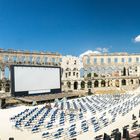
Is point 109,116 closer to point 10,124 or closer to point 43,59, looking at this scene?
point 10,124

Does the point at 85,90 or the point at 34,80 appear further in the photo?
the point at 85,90

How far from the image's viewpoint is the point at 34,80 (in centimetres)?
5969

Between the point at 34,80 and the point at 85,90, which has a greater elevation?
the point at 34,80

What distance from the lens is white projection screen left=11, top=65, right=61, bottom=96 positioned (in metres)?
55.7

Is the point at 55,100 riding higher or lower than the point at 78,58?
lower

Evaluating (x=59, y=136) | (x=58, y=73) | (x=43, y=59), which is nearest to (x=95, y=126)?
(x=59, y=136)

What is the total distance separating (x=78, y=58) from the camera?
92375 millimetres

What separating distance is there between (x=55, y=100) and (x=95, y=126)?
28.7m

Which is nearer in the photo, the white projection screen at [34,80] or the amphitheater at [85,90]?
the amphitheater at [85,90]

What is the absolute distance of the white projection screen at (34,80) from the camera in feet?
183

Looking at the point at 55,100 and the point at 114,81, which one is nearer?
the point at 55,100

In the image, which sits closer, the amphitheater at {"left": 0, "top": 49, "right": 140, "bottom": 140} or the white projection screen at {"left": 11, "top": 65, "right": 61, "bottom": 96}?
the amphitheater at {"left": 0, "top": 49, "right": 140, "bottom": 140}

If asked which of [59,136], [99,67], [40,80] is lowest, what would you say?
[59,136]

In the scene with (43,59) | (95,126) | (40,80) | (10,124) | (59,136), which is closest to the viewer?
(59,136)
